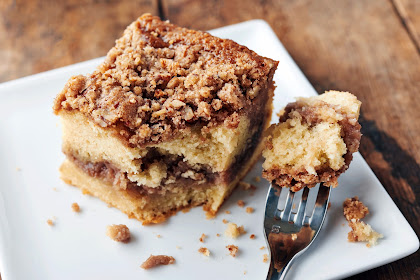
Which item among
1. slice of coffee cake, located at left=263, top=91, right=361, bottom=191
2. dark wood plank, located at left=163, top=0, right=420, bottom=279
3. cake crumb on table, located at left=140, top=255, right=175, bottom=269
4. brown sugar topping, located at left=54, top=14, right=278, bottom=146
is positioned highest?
brown sugar topping, located at left=54, top=14, right=278, bottom=146

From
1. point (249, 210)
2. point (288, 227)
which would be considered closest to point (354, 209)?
point (288, 227)

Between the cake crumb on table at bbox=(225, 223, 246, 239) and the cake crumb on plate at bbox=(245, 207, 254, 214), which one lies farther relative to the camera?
the cake crumb on plate at bbox=(245, 207, 254, 214)

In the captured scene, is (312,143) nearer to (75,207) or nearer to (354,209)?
(354,209)

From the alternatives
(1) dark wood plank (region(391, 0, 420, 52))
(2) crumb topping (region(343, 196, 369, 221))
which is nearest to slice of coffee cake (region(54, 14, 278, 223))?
(2) crumb topping (region(343, 196, 369, 221))

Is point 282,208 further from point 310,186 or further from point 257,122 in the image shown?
point 257,122

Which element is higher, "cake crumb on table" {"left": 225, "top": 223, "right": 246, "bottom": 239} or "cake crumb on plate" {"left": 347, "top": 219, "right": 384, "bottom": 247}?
"cake crumb on table" {"left": 225, "top": 223, "right": 246, "bottom": 239}

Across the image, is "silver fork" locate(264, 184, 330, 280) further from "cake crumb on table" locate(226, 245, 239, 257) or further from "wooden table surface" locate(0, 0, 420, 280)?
"wooden table surface" locate(0, 0, 420, 280)
